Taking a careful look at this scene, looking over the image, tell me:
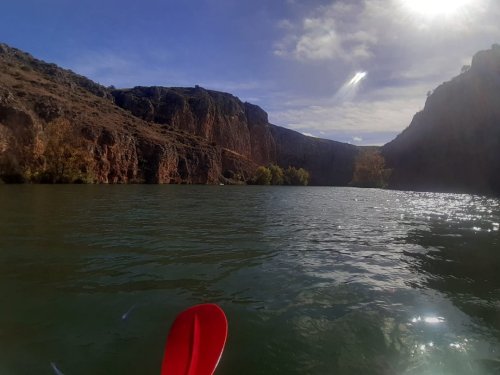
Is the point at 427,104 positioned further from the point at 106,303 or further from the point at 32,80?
the point at 106,303

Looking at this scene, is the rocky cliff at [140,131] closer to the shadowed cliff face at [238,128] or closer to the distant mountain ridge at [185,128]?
the distant mountain ridge at [185,128]

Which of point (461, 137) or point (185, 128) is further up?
point (185, 128)

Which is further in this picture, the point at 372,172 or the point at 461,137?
the point at 372,172

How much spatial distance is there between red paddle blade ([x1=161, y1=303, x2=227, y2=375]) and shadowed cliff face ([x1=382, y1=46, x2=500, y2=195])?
89.9m

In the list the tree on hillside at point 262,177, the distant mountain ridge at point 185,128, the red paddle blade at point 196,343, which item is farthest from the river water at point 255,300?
the tree on hillside at point 262,177

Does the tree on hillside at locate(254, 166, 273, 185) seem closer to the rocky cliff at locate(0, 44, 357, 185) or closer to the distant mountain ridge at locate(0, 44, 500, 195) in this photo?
→ the distant mountain ridge at locate(0, 44, 500, 195)

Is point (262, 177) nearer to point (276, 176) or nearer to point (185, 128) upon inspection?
point (276, 176)

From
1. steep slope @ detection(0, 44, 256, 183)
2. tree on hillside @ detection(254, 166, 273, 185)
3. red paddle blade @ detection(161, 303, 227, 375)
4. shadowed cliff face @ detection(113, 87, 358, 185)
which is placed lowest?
red paddle blade @ detection(161, 303, 227, 375)

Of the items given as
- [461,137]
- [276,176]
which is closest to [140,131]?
[276,176]

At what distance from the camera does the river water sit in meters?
4.56

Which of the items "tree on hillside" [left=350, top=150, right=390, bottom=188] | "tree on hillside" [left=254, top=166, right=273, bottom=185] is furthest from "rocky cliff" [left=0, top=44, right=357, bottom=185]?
"tree on hillside" [left=350, top=150, right=390, bottom=188]

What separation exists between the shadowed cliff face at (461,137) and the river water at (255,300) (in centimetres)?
8397

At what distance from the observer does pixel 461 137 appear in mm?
97000

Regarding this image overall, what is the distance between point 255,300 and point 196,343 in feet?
7.83
